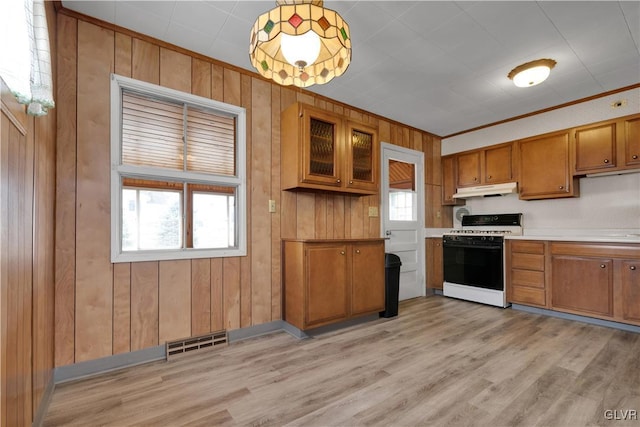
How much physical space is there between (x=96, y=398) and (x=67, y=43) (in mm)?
2429

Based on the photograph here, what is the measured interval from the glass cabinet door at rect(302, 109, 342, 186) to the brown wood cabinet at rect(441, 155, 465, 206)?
8.29ft

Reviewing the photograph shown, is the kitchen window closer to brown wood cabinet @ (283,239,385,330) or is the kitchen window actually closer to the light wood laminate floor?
brown wood cabinet @ (283,239,385,330)

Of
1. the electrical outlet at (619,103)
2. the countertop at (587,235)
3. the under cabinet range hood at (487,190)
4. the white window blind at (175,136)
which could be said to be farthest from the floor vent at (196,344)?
the electrical outlet at (619,103)

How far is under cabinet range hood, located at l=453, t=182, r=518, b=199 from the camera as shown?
397 centimetres

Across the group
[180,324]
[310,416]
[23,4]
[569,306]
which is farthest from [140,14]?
[569,306]

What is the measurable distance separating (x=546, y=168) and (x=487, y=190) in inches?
28.5

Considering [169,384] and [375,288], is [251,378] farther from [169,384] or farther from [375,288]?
[375,288]

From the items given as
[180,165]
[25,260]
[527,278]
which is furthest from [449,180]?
[25,260]

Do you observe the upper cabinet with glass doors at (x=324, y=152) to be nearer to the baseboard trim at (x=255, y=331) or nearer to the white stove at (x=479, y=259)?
the baseboard trim at (x=255, y=331)

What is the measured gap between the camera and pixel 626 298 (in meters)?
2.89

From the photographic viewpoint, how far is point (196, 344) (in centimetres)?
247

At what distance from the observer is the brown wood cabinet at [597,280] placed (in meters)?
2.87

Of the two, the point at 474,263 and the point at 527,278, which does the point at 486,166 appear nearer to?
the point at 474,263

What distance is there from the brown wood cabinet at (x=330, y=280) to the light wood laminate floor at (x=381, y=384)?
25 centimetres
